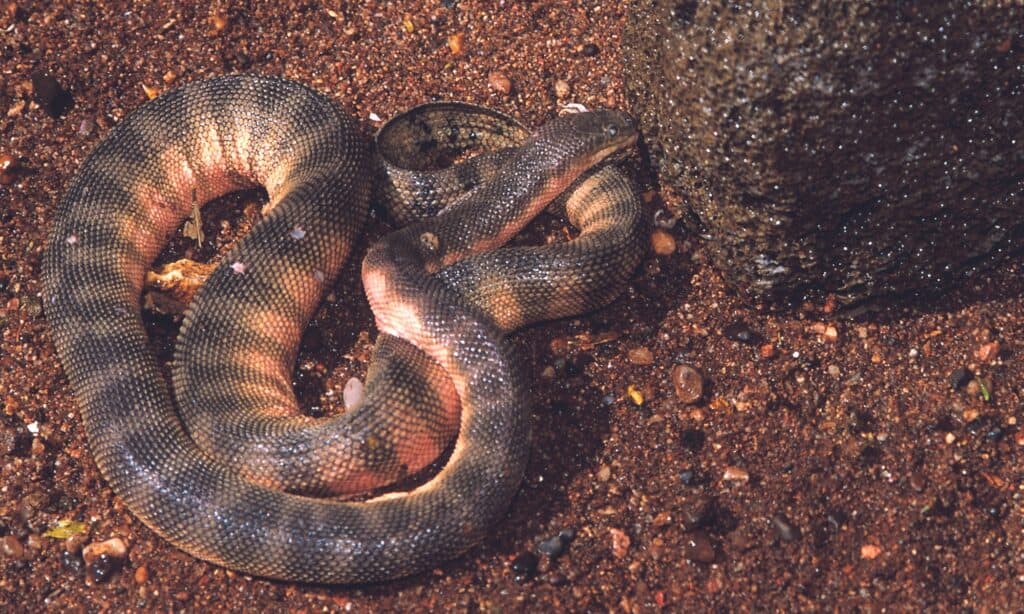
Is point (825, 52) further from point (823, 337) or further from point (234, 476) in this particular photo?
point (234, 476)

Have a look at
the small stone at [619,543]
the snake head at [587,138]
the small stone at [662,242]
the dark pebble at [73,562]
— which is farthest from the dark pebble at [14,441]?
Result: the small stone at [662,242]

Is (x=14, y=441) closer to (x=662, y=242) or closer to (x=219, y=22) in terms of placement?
(x=219, y=22)

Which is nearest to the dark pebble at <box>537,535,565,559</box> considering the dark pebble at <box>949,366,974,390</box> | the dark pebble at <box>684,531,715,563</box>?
the dark pebble at <box>684,531,715,563</box>

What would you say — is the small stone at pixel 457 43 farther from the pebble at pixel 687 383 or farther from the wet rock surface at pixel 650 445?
the pebble at pixel 687 383

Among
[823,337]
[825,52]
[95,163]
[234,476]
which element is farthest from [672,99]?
[95,163]

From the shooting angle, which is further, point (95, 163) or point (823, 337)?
point (95, 163)

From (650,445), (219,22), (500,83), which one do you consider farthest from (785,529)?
(219,22)
